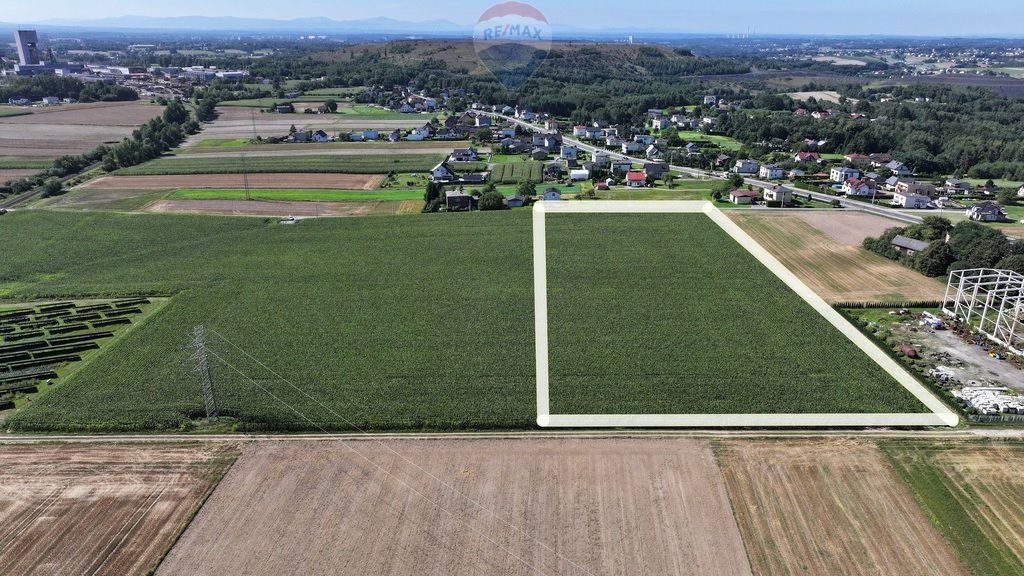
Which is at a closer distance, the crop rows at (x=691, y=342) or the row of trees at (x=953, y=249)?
the crop rows at (x=691, y=342)

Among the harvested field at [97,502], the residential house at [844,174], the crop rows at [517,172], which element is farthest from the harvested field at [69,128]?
the residential house at [844,174]

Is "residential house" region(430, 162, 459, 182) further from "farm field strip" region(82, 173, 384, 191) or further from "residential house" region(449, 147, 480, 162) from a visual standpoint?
"residential house" region(449, 147, 480, 162)

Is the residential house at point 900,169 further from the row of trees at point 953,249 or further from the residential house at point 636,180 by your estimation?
the residential house at point 636,180

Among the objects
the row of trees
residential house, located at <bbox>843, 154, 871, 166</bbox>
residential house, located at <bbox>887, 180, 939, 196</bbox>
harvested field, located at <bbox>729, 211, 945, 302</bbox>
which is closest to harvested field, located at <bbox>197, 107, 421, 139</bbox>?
residential house, located at <bbox>843, 154, 871, 166</bbox>

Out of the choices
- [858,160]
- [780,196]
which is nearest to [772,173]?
[780,196]

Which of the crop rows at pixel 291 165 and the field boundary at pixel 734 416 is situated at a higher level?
the field boundary at pixel 734 416
